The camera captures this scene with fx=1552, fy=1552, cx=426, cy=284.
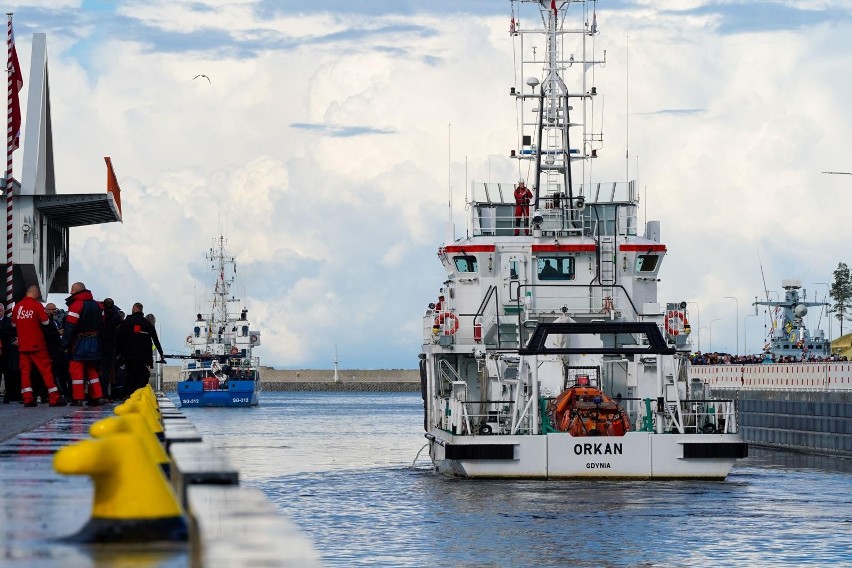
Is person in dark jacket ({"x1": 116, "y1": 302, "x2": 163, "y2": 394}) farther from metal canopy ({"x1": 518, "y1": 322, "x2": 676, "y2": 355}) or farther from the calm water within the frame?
metal canopy ({"x1": 518, "y1": 322, "x2": 676, "y2": 355})

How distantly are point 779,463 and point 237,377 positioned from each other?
79.6m

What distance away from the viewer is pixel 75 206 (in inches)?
1695

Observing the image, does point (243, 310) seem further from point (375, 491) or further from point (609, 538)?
point (609, 538)

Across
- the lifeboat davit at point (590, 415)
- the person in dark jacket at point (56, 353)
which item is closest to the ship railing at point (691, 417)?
the lifeboat davit at point (590, 415)

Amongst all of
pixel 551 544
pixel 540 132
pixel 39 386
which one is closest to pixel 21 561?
pixel 551 544

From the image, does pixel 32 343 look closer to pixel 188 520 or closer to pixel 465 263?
pixel 465 263

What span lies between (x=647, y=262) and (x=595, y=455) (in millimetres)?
8363

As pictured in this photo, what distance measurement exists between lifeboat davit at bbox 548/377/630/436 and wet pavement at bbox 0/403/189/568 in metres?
16.3

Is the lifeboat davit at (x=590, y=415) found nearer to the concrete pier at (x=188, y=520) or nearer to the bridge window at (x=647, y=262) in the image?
the bridge window at (x=647, y=262)

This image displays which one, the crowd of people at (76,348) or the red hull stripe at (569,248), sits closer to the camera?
the crowd of people at (76,348)

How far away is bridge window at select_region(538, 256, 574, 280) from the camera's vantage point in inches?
1414

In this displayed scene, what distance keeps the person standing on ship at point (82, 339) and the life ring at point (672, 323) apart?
584 inches

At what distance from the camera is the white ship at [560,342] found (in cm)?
2922

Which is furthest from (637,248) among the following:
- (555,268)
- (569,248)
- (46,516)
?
(46,516)
